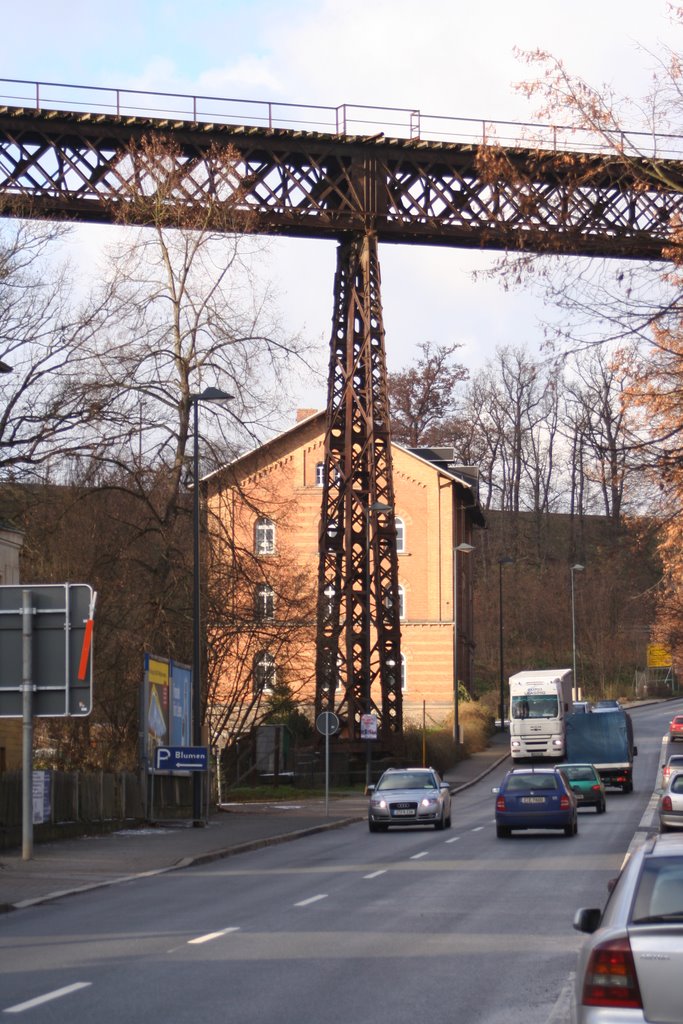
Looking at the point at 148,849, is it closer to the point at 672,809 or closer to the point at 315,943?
the point at 672,809

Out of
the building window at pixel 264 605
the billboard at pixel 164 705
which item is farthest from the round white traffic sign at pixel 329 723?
the billboard at pixel 164 705

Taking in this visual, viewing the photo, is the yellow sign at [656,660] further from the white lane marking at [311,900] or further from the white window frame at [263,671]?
the white lane marking at [311,900]

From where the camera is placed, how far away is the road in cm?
1007

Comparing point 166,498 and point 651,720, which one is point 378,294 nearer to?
point 166,498

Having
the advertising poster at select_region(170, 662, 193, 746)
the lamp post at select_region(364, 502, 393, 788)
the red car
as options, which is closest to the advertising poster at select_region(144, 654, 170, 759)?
the advertising poster at select_region(170, 662, 193, 746)

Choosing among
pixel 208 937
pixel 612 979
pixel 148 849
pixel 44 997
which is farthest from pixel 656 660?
pixel 612 979

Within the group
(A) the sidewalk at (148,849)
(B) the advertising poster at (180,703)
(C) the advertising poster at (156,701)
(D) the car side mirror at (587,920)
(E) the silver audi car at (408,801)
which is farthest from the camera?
(B) the advertising poster at (180,703)

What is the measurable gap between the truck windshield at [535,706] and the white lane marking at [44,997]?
50463mm

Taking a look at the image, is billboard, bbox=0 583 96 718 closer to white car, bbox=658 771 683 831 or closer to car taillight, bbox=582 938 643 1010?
white car, bbox=658 771 683 831

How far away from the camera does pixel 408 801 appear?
111 ft

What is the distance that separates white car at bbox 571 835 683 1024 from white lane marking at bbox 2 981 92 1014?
4.70 meters

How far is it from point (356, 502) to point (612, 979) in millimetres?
40582

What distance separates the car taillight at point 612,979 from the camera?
6316mm

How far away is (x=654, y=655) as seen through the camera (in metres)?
89.9
